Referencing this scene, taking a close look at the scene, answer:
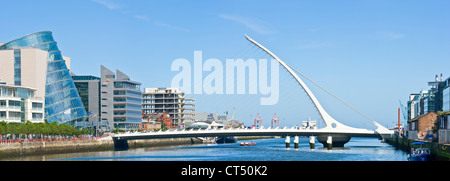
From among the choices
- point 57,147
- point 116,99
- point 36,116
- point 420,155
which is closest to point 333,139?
point 420,155

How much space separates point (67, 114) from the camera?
5536 inches

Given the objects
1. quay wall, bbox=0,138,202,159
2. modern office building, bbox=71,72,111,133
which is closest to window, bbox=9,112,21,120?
quay wall, bbox=0,138,202,159

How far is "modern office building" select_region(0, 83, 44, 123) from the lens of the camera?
10806 cm

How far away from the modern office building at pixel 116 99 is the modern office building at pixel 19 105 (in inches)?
2040

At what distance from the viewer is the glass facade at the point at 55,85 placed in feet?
442

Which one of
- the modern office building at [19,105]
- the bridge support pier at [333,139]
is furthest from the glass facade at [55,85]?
the bridge support pier at [333,139]

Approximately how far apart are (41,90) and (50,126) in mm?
26959

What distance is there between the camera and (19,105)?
112 m

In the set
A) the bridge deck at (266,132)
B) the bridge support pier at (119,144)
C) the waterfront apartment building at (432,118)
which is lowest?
the bridge support pier at (119,144)

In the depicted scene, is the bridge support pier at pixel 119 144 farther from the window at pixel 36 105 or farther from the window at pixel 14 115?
the window at pixel 14 115

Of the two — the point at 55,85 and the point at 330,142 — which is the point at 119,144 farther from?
the point at 330,142

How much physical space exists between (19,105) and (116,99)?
64.8 metres

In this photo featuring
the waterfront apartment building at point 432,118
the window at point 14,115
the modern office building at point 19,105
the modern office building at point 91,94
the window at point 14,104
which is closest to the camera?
the waterfront apartment building at point 432,118
